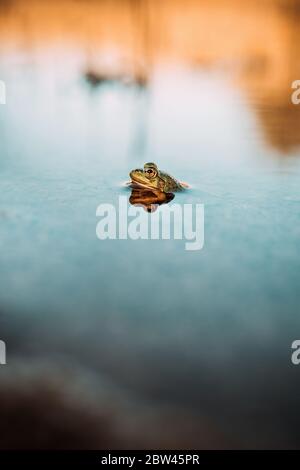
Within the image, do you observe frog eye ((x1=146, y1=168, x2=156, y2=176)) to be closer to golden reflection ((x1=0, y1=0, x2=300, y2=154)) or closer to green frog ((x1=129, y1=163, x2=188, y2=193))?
green frog ((x1=129, y1=163, x2=188, y2=193))

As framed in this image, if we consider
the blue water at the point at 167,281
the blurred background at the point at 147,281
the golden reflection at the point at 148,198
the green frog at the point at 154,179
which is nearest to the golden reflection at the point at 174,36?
the blurred background at the point at 147,281

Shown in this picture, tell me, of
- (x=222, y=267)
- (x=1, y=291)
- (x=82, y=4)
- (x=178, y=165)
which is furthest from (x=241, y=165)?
(x=82, y=4)

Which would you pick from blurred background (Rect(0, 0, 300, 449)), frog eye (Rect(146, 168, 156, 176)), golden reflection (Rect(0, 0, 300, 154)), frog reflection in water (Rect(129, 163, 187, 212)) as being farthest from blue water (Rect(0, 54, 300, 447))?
golden reflection (Rect(0, 0, 300, 154))

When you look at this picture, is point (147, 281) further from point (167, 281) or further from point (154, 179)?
point (154, 179)

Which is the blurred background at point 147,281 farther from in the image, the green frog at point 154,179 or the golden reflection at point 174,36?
the golden reflection at point 174,36

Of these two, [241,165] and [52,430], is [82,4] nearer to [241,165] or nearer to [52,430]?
[241,165]

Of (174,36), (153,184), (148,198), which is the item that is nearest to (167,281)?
(148,198)

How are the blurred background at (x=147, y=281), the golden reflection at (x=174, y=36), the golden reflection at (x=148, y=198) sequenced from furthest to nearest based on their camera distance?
1. the golden reflection at (x=174, y=36)
2. the golden reflection at (x=148, y=198)
3. the blurred background at (x=147, y=281)
